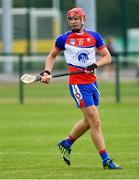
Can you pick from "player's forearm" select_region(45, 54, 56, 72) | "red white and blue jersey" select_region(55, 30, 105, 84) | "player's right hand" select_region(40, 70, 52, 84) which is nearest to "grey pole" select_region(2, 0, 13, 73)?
"player's forearm" select_region(45, 54, 56, 72)

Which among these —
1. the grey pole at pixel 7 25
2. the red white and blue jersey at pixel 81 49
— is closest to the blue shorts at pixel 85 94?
the red white and blue jersey at pixel 81 49

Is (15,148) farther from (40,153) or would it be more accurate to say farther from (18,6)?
(18,6)

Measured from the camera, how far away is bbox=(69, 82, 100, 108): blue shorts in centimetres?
1201

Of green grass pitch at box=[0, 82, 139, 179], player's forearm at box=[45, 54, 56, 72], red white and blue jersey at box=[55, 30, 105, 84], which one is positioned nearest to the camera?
green grass pitch at box=[0, 82, 139, 179]

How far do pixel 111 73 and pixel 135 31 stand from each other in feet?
42.1

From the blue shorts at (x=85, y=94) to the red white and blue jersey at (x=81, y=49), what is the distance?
0.05 meters

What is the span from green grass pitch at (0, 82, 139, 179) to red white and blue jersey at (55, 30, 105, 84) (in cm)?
118

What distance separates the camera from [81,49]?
39.5ft

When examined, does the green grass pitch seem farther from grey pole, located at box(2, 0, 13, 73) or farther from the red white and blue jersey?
grey pole, located at box(2, 0, 13, 73)

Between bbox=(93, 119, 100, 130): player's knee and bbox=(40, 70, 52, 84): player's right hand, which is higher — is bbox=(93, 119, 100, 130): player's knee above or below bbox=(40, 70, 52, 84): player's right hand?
below

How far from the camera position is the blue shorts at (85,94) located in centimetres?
1201

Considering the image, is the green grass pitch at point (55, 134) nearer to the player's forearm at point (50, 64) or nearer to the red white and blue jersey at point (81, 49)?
the red white and blue jersey at point (81, 49)

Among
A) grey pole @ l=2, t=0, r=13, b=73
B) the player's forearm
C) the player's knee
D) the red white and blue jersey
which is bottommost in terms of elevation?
grey pole @ l=2, t=0, r=13, b=73

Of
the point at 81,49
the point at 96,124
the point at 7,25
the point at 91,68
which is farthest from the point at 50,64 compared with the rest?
the point at 7,25
